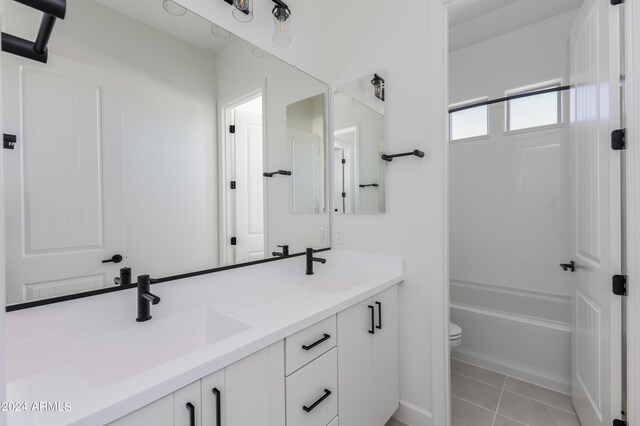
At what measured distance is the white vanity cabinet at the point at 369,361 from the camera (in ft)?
4.24

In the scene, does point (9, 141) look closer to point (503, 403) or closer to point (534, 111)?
point (503, 403)

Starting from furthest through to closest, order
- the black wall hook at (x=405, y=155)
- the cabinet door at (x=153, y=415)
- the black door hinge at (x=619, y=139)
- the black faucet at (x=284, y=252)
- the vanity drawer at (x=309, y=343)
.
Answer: the black faucet at (x=284, y=252)
the black wall hook at (x=405, y=155)
the black door hinge at (x=619, y=139)
the vanity drawer at (x=309, y=343)
the cabinet door at (x=153, y=415)

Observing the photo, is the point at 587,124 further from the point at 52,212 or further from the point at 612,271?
the point at 52,212

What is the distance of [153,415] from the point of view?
0.71 meters

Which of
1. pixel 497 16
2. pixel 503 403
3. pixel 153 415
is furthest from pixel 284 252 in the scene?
pixel 497 16

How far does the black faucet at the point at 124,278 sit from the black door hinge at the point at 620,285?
1943mm

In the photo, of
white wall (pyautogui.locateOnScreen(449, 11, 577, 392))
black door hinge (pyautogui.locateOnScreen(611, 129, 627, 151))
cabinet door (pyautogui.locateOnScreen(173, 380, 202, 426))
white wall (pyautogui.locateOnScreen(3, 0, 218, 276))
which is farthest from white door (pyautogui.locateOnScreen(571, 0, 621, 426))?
white wall (pyautogui.locateOnScreen(3, 0, 218, 276))

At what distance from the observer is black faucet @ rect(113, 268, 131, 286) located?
109cm

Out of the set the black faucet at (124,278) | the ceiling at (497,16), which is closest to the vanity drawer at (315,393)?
the black faucet at (124,278)

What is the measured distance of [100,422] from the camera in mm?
630

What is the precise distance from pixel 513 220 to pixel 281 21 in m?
2.41

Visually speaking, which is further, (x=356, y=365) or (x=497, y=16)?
(x=497, y=16)

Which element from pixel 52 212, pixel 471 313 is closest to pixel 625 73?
pixel 471 313

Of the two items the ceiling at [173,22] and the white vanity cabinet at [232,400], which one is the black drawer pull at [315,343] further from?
the ceiling at [173,22]
